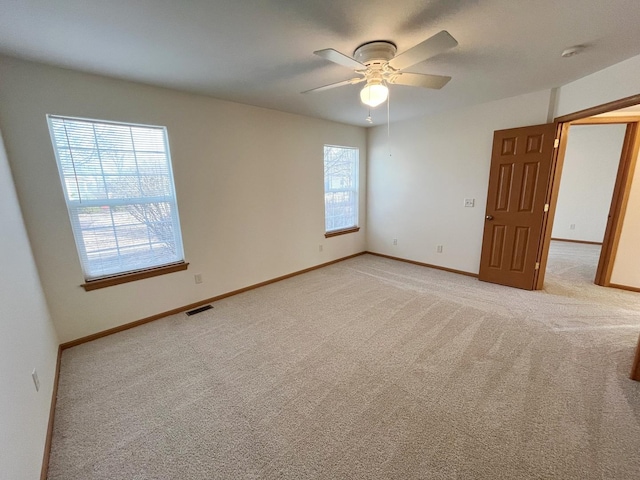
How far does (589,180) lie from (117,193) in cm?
816

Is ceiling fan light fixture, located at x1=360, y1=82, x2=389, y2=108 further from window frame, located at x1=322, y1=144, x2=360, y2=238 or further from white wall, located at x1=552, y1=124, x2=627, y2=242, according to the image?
white wall, located at x1=552, y1=124, x2=627, y2=242

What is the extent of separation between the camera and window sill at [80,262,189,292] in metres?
2.43

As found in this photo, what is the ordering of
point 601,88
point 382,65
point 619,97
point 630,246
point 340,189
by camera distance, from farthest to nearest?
point 340,189, point 630,246, point 601,88, point 619,97, point 382,65

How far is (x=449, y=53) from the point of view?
202 centimetres

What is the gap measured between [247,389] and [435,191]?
3.78m

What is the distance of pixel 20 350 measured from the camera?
1401mm

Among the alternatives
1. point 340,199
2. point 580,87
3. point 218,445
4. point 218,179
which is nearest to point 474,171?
point 580,87

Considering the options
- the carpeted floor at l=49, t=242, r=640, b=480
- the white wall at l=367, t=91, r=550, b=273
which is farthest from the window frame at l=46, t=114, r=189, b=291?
the white wall at l=367, t=91, r=550, b=273

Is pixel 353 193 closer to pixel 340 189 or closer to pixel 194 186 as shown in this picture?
pixel 340 189

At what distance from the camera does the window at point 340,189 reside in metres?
4.44

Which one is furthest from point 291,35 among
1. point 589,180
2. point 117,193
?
point 589,180

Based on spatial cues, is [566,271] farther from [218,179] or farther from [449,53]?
[218,179]

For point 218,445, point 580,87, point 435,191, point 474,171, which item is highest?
point 580,87

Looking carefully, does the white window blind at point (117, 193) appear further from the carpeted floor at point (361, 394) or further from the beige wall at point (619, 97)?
the beige wall at point (619, 97)
